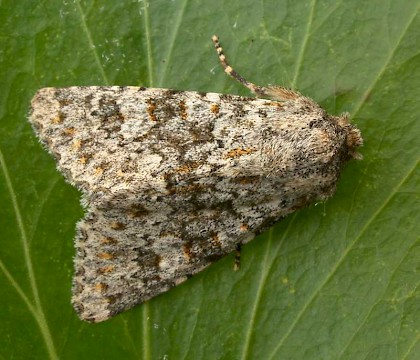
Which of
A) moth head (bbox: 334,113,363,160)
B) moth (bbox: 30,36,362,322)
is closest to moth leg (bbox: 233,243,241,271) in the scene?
moth (bbox: 30,36,362,322)

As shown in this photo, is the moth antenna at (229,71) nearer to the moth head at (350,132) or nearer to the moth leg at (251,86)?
the moth leg at (251,86)

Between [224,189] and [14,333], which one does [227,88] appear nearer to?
[224,189]

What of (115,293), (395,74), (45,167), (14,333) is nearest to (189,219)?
(115,293)

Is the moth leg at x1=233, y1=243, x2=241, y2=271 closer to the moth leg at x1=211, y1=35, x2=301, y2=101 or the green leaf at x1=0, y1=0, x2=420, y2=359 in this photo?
the green leaf at x1=0, y1=0, x2=420, y2=359

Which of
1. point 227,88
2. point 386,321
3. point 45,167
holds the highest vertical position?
point 227,88

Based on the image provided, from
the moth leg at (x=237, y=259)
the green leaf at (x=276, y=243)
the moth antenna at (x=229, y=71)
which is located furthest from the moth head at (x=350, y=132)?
the moth leg at (x=237, y=259)

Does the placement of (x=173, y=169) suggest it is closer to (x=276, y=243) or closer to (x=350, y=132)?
(x=276, y=243)
